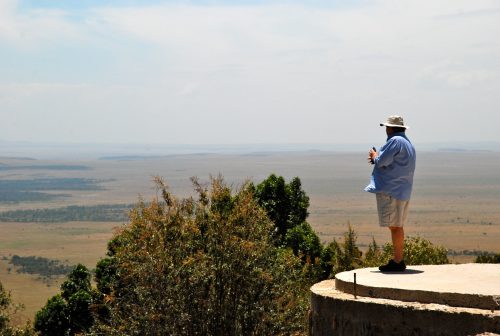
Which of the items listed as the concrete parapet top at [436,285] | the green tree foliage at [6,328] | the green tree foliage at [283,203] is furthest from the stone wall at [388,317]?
the green tree foliage at [283,203]

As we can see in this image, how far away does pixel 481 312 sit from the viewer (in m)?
10.2

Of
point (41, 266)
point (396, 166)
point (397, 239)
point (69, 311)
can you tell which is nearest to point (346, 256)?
point (69, 311)

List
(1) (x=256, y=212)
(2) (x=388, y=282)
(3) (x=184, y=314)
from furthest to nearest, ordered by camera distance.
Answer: (1) (x=256, y=212)
(3) (x=184, y=314)
(2) (x=388, y=282)

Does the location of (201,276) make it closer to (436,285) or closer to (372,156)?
(372,156)

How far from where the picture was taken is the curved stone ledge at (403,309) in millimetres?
10320

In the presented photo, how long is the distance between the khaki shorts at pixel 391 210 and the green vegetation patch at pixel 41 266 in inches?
5145

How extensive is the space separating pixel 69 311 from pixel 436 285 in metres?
27.4

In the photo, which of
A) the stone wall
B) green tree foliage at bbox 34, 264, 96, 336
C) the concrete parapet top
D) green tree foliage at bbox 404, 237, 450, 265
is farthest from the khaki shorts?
green tree foliage at bbox 34, 264, 96, 336

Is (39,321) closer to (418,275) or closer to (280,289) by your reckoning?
(280,289)

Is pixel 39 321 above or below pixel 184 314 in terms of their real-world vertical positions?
below

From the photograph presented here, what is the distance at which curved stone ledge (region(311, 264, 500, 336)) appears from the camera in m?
10.3

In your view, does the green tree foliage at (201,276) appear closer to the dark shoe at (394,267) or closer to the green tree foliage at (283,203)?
the dark shoe at (394,267)

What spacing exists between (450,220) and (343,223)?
2209 centimetres

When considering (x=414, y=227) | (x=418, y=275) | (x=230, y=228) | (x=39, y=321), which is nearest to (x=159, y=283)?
(x=230, y=228)
